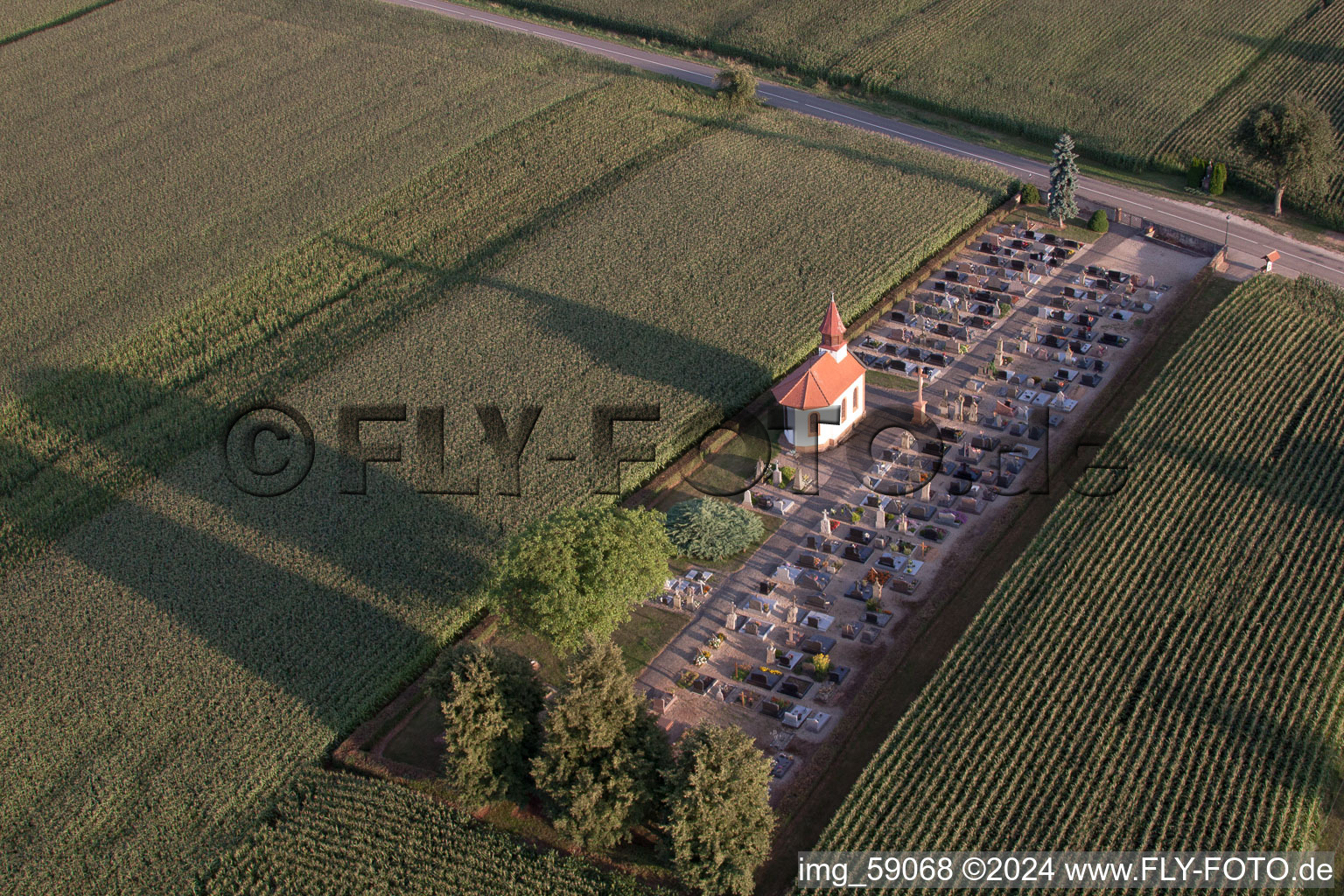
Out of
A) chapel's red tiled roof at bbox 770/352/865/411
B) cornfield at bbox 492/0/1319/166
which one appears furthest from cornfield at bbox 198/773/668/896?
cornfield at bbox 492/0/1319/166

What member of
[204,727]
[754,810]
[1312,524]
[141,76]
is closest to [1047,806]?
[754,810]

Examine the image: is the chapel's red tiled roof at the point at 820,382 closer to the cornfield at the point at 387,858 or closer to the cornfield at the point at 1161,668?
the cornfield at the point at 1161,668

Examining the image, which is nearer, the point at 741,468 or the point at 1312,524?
the point at 1312,524

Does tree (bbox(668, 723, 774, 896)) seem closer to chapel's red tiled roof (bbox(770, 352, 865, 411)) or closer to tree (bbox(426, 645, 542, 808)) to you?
tree (bbox(426, 645, 542, 808))

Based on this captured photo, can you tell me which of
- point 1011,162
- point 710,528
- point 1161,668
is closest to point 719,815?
point 710,528

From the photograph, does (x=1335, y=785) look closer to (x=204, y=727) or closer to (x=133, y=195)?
(x=204, y=727)

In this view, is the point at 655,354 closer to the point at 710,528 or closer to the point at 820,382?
the point at 820,382
